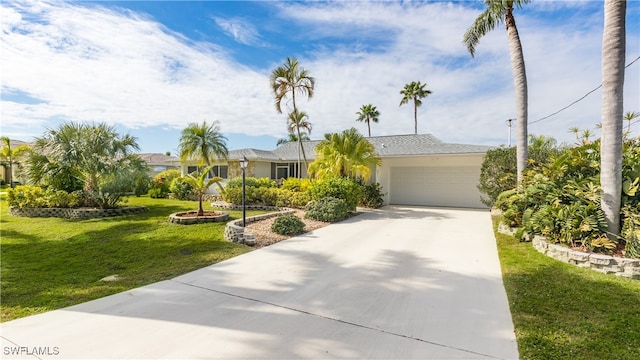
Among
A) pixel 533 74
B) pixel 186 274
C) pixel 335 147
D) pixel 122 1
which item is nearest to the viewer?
pixel 186 274

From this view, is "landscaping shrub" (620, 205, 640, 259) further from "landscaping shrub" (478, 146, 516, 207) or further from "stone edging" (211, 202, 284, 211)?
"stone edging" (211, 202, 284, 211)

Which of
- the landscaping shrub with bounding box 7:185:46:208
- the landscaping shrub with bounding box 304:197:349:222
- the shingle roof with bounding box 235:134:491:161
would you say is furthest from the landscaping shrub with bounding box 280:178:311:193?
the landscaping shrub with bounding box 7:185:46:208

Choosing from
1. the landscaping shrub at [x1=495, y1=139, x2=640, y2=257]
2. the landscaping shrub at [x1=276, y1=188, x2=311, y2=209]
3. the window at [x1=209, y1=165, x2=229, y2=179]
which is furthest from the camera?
the window at [x1=209, y1=165, x2=229, y2=179]

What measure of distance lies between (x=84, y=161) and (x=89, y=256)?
267 inches

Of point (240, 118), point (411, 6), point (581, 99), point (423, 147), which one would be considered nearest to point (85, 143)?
point (240, 118)

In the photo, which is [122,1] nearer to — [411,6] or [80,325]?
[80,325]

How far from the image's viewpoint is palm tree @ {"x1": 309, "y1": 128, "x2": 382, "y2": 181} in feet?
41.6

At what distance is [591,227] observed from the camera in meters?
5.46

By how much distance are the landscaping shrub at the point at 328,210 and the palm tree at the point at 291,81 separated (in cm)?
710

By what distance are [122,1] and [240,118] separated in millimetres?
11315

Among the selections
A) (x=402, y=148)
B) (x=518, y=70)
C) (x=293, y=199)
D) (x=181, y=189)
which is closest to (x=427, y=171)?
(x=402, y=148)

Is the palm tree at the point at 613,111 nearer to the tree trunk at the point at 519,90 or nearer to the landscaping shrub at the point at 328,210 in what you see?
the tree trunk at the point at 519,90

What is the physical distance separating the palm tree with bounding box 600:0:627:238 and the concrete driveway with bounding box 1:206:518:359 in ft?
7.85

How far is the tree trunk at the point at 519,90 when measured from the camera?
8.57m
